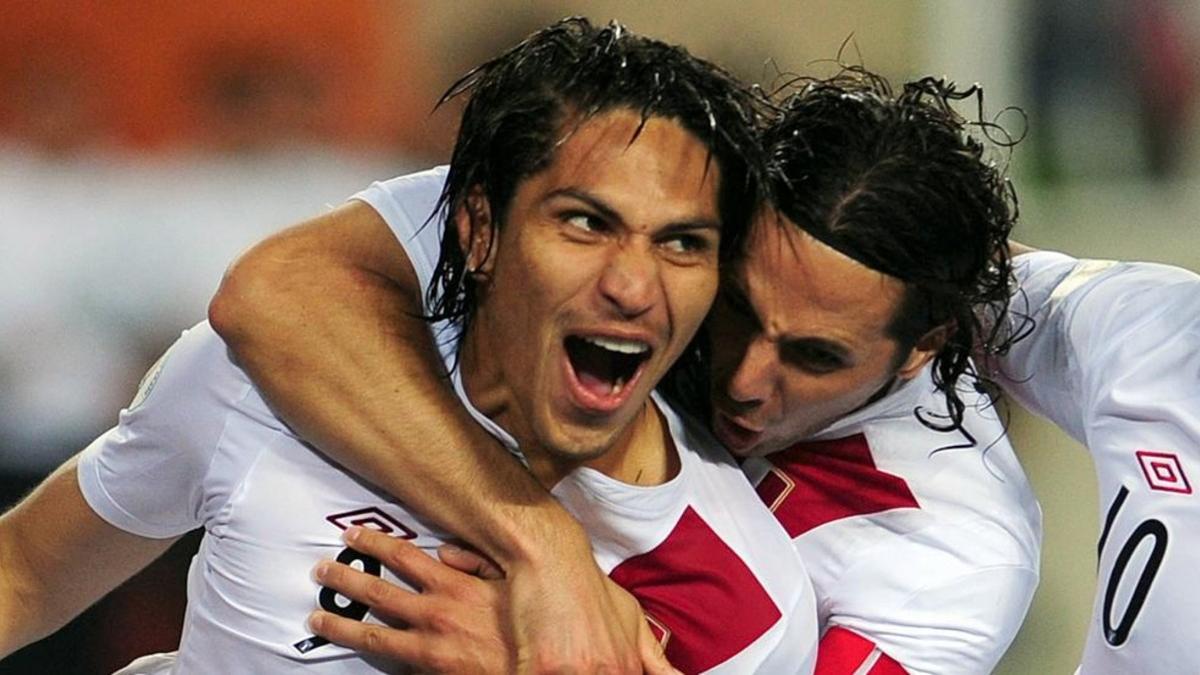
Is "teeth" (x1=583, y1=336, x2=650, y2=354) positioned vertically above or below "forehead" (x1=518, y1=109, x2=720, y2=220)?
below

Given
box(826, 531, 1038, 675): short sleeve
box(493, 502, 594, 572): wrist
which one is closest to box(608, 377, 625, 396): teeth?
box(493, 502, 594, 572): wrist

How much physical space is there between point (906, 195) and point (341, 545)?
549 mm

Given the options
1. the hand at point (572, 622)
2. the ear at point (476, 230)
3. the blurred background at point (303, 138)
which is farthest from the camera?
the blurred background at point (303, 138)

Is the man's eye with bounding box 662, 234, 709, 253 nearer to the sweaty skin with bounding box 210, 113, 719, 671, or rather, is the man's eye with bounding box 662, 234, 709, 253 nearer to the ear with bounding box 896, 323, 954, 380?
the sweaty skin with bounding box 210, 113, 719, 671

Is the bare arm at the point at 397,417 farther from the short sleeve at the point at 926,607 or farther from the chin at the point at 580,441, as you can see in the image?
the short sleeve at the point at 926,607

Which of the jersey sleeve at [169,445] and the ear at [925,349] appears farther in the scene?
the ear at [925,349]

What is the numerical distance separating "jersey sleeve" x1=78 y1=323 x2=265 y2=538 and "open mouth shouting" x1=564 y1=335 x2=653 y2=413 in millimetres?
267

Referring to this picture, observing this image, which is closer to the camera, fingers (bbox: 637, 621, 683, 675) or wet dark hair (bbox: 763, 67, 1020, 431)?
fingers (bbox: 637, 621, 683, 675)

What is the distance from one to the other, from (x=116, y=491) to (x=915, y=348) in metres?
0.71

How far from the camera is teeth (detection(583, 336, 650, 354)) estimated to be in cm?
139

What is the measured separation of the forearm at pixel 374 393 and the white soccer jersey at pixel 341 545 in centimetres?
4

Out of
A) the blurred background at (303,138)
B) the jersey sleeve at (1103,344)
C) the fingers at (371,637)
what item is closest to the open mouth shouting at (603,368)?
the fingers at (371,637)

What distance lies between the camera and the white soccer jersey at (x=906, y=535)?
5.23 ft

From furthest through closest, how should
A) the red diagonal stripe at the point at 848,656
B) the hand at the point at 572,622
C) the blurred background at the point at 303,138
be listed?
the blurred background at the point at 303,138 → the red diagonal stripe at the point at 848,656 → the hand at the point at 572,622
